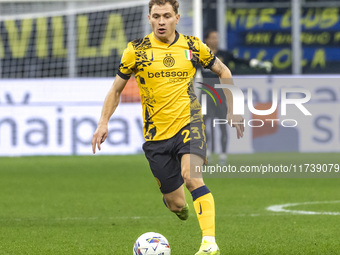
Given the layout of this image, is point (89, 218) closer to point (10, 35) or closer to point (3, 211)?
point (3, 211)

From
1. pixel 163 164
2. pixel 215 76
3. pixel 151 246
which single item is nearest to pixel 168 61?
pixel 163 164

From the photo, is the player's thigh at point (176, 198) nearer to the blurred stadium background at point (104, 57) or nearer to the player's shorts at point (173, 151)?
the player's shorts at point (173, 151)

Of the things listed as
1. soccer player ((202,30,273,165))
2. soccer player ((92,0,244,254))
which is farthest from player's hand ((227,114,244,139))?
soccer player ((202,30,273,165))

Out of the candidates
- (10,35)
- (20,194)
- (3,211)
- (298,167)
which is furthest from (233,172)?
(10,35)

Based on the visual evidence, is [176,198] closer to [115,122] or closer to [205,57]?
[205,57]

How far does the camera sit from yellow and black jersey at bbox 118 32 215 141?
22.3 ft

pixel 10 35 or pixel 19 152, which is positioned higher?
pixel 10 35

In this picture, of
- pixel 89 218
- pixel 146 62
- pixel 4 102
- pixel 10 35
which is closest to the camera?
pixel 146 62

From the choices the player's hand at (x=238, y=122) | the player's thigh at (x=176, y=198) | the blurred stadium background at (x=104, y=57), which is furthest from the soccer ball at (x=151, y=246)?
the blurred stadium background at (x=104, y=57)

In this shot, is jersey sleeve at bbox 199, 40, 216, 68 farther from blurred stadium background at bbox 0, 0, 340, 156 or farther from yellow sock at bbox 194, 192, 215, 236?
blurred stadium background at bbox 0, 0, 340, 156

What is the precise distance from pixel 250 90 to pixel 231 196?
6112 mm

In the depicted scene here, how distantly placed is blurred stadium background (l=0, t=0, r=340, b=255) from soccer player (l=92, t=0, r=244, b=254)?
0.87m

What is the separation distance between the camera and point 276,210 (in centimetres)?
970

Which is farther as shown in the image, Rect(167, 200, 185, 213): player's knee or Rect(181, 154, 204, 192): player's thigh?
Rect(167, 200, 185, 213): player's knee
